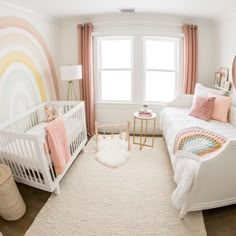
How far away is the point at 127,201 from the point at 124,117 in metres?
2.04

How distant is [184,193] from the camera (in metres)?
1.70

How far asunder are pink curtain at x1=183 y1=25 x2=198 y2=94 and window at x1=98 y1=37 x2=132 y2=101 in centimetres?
104

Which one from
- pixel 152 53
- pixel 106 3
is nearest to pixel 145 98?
pixel 152 53

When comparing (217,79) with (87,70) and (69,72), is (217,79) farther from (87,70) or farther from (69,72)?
(69,72)

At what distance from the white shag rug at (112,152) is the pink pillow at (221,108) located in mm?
1488

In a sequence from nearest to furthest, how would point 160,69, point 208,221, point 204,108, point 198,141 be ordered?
point 208,221, point 198,141, point 204,108, point 160,69

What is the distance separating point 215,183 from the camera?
1688 mm

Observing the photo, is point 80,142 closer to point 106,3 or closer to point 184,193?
point 184,193

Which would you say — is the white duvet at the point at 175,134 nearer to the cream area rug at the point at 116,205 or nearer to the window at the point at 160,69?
the cream area rug at the point at 116,205

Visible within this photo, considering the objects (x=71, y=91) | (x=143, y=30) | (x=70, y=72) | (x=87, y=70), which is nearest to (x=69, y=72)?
(x=70, y=72)

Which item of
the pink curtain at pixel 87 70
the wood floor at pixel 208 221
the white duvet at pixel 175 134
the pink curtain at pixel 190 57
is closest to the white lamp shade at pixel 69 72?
the pink curtain at pixel 87 70

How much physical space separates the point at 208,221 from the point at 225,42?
9.17 ft

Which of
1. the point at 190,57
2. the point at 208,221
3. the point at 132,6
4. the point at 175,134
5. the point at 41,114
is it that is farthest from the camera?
the point at 190,57

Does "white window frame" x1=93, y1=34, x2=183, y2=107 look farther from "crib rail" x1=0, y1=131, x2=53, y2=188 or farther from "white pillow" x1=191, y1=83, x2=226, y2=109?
"crib rail" x1=0, y1=131, x2=53, y2=188
